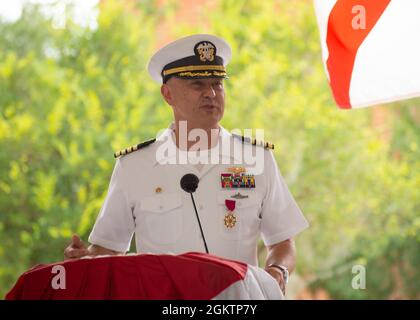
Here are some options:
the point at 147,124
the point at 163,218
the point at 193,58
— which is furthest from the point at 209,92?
the point at 147,124

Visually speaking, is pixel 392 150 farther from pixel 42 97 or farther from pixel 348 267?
pixel 42 97

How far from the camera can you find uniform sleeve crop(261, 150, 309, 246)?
8.66 ft

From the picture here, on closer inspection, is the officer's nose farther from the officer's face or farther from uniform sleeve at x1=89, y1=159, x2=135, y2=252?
uniform sleeve at x1=89, y1=159, x2=135, y2=252

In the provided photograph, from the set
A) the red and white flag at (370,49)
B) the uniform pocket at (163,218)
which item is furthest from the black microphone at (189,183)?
the red and white flag at (370,49)

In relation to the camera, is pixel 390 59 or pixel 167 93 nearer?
pixel 167 93

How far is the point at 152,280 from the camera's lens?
5.98 ft

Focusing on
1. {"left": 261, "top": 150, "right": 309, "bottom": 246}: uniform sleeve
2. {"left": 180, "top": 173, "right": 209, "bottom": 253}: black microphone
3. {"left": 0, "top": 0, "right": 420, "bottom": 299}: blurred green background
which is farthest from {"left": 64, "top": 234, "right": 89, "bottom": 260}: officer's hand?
{"left": 0, "top": 0, "right": 420, "bottom": 299}: blurred green background

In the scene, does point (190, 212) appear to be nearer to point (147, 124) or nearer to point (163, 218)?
point (163, 218)

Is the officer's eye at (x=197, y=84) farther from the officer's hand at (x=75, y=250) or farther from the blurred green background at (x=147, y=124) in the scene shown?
the blurred green background at (x=147, y=124)

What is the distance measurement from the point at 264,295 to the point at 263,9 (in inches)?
448

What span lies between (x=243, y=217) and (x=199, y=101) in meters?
0.40

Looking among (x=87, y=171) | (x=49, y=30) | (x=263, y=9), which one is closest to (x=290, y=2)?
(x=263, y=9)

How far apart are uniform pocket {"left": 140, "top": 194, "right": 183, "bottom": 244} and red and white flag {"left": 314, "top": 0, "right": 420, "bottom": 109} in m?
0.79

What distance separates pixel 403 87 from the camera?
2.96m
